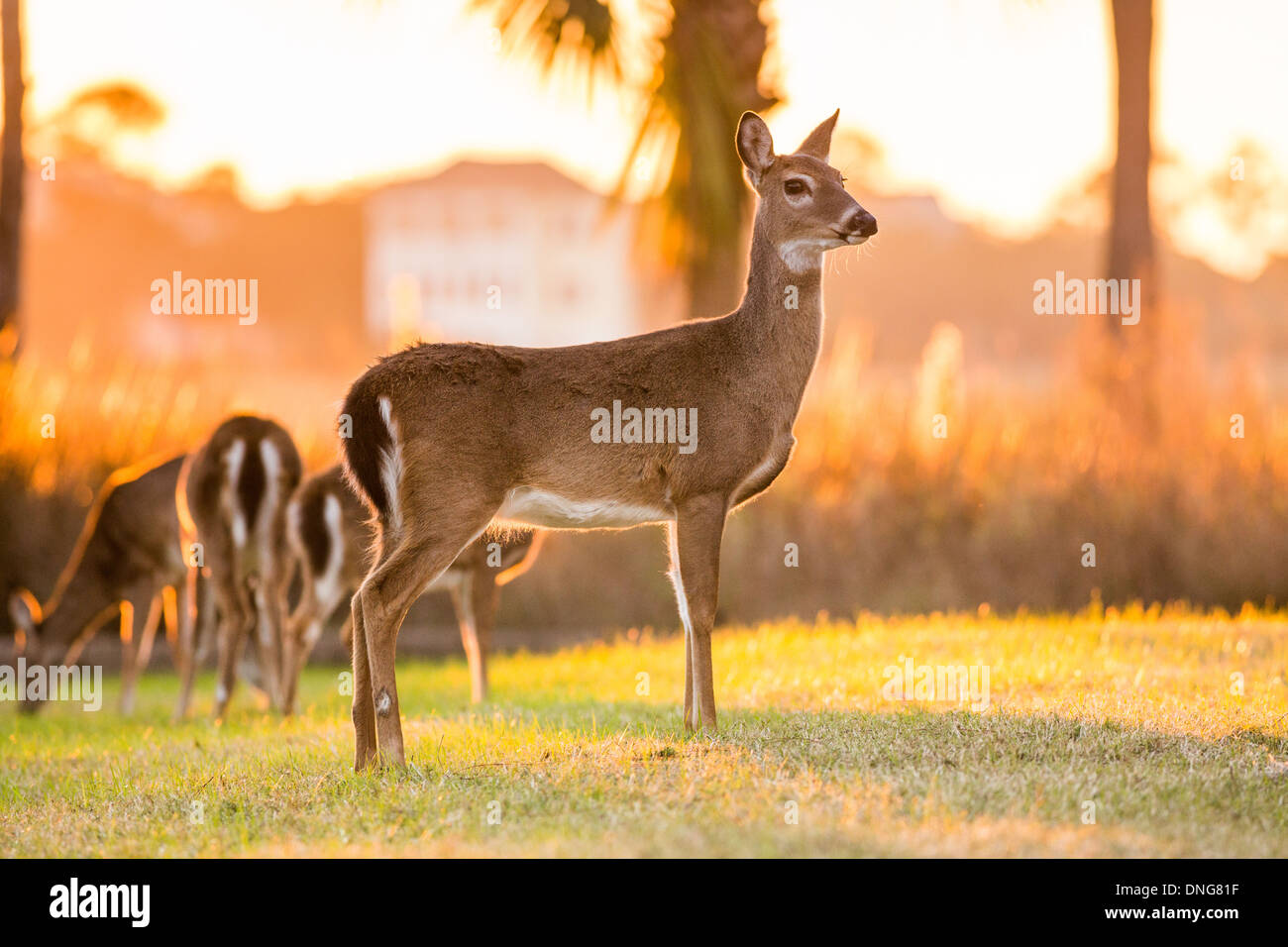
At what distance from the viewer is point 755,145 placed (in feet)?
23.0

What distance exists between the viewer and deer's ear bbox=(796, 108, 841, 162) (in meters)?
7.29

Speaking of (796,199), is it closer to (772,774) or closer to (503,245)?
(772,774)

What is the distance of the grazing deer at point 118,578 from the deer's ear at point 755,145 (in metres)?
6.37

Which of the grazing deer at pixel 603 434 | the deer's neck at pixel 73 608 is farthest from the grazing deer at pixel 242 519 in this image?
the grazing deer at pixel 603 434

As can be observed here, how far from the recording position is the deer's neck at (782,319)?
688 centimetres

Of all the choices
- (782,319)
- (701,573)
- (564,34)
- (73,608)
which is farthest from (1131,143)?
(701,573)

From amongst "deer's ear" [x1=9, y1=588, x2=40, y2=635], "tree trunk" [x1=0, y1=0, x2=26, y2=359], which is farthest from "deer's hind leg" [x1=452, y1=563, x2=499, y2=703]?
"tree trunk" [x1=0, y1=0, x2=26, y2=359]

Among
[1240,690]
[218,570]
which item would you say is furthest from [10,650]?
[1240,690]

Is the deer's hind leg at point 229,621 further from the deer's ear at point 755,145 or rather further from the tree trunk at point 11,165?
the tree trunk at point 11,165

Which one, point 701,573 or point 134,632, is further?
point 134,632

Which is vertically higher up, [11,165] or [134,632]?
[11,165]

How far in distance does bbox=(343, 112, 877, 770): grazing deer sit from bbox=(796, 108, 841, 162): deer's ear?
0.29 meters

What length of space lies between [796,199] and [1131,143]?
37.9 feet

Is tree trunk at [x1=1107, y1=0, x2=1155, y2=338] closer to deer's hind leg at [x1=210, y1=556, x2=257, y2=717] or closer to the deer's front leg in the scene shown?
deer's hind leg at [x1=210, y1=556, x2=257, y2=717]
